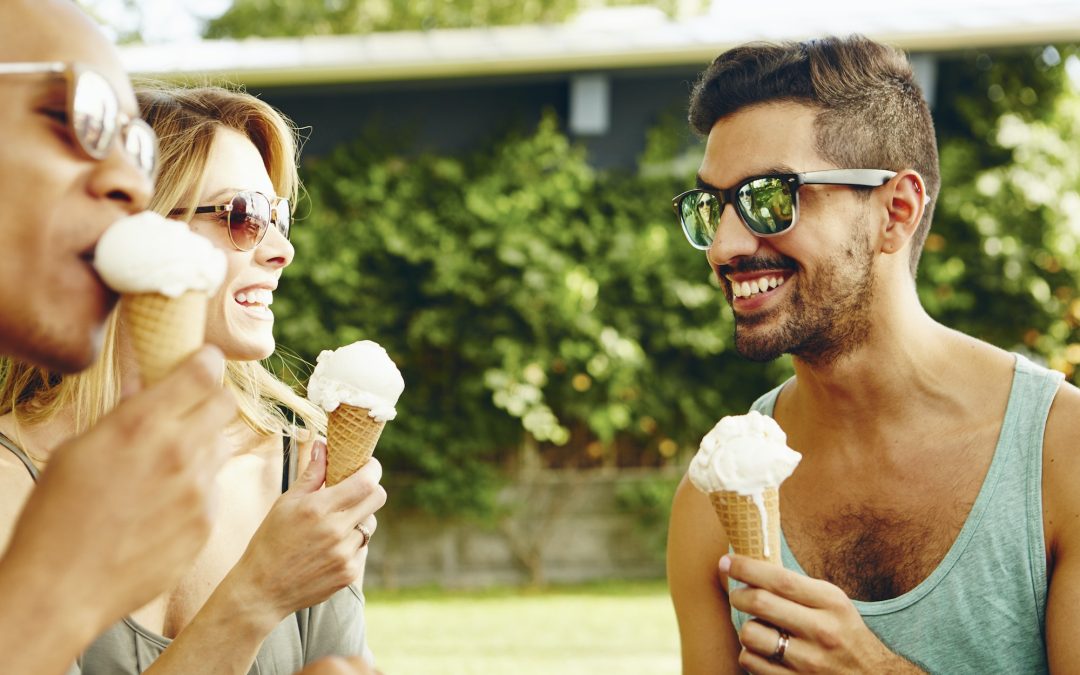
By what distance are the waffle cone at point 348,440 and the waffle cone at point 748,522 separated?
75 centimetres

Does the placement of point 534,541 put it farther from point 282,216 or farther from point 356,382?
point 356,382

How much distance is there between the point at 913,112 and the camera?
2805 millimetres

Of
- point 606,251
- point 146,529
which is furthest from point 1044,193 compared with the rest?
point 146,529

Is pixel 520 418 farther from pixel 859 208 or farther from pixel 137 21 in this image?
pixel 137 21

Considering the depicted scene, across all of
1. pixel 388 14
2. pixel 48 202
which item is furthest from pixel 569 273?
pixel 388 14

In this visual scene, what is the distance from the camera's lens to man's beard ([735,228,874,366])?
2.55m

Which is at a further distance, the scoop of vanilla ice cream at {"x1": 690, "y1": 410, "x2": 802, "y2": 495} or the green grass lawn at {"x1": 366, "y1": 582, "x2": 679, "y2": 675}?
the green grass lawn at {"x1": 366, "y1": 582, "x2": 679, "y2": 675}

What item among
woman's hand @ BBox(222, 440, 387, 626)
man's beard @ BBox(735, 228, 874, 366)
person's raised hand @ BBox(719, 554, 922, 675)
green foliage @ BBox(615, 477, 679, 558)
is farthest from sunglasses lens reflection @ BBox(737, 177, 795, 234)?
green foliage @ BBox(615, 477, 679, 558)

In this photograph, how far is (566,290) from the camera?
9.11 metres

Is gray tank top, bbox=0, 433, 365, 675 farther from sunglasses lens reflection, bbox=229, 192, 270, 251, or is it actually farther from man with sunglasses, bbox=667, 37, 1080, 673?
man with sunglasses, bbox=667, 37, 1080, 673

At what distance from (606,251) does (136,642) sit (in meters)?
7.49

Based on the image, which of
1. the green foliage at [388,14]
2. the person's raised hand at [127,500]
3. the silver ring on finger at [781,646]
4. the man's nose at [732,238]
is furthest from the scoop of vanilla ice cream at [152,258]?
the green foliage at [388,14]

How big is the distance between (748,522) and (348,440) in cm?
88

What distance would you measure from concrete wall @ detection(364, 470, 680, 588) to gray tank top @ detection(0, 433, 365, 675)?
6.87 metres
